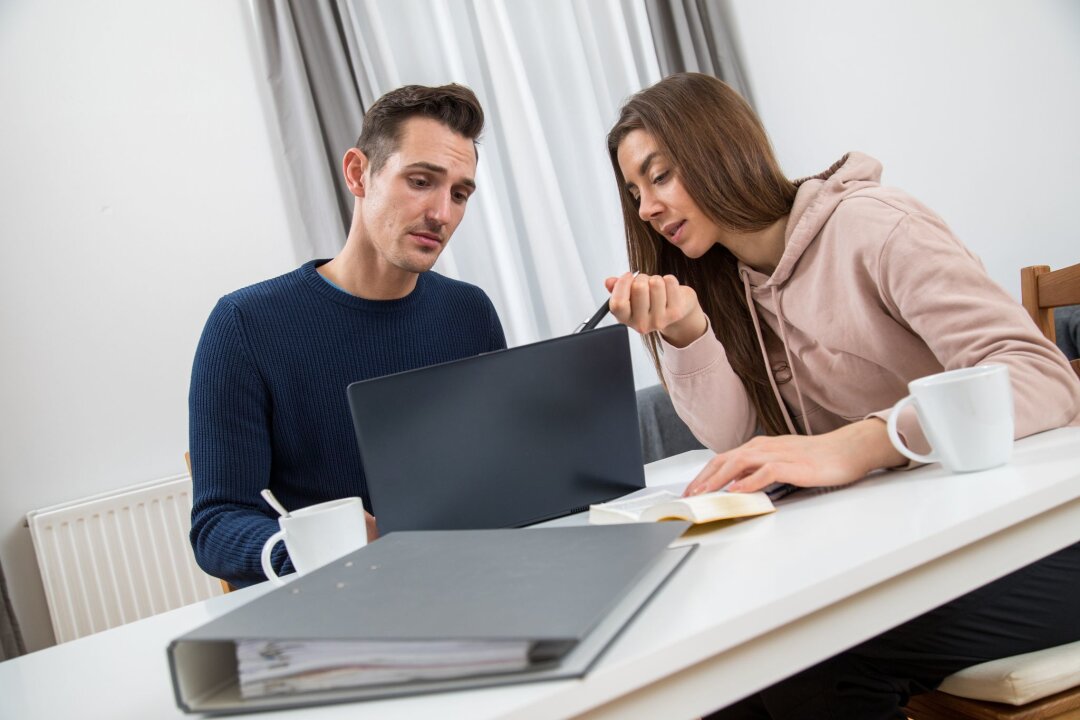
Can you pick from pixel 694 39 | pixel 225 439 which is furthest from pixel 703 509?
pixel 694 39

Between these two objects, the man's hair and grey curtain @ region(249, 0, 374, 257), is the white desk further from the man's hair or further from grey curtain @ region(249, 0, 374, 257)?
grey curtain @ region(249, 0, 374, 257)

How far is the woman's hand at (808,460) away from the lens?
0.82m

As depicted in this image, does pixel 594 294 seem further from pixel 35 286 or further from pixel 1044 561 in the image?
pixel 1044 561

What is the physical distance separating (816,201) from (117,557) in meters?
2.12

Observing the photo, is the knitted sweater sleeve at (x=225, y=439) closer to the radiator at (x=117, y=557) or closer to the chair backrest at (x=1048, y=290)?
the radiator at (x=117, y=557)

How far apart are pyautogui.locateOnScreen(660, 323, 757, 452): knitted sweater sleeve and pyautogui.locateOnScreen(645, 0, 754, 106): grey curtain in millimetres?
2168

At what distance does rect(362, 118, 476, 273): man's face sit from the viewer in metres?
1.52

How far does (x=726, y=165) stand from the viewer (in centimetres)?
134

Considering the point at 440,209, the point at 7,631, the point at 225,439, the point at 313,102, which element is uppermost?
the point at 313,102

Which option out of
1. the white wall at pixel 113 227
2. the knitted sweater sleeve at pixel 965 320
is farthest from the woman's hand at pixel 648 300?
the white wall at pixel 113 227

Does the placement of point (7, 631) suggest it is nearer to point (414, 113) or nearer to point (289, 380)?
point (289, 380)

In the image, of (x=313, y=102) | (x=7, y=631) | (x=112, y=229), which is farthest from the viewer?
(x=313, y=102)

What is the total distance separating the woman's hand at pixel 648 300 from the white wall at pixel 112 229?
1847 mm

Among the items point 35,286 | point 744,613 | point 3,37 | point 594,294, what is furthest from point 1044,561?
point 3,37
